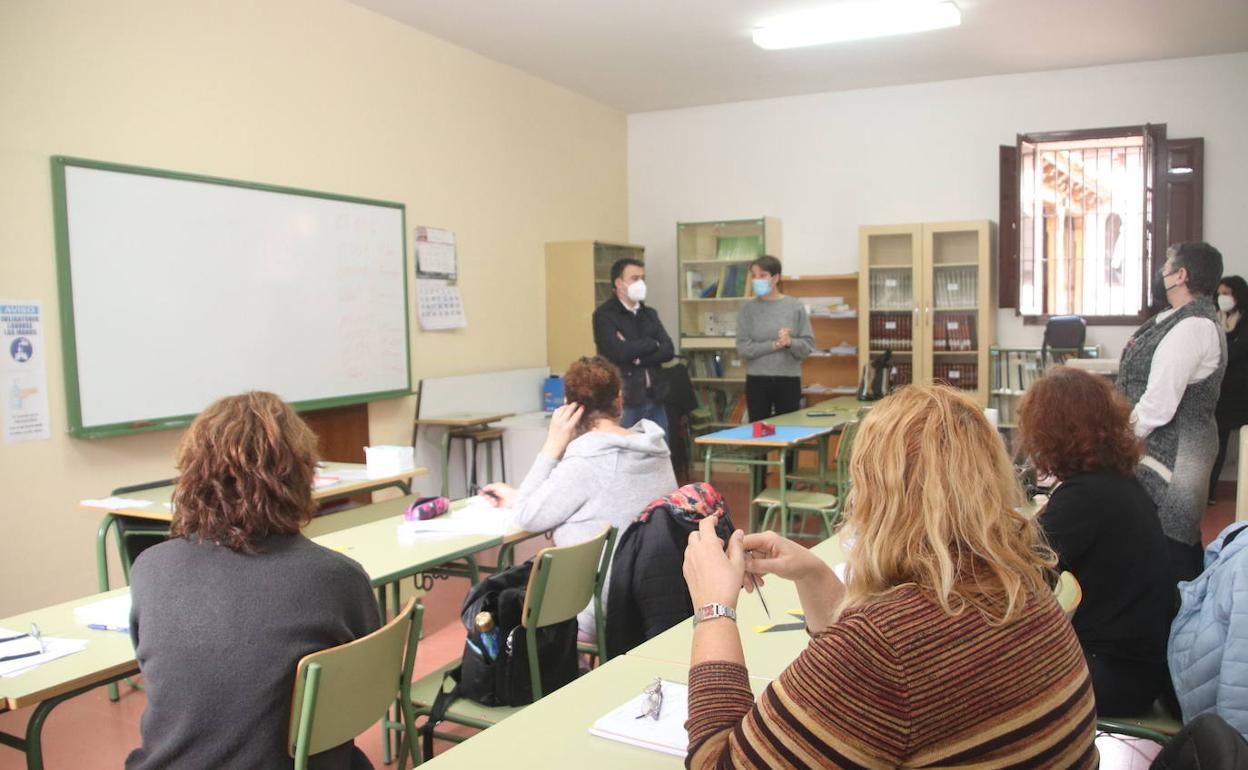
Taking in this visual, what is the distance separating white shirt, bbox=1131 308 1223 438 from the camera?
12.0ft

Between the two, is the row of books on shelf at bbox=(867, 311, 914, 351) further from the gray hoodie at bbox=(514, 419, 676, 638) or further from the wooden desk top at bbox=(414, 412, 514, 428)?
the gray hoodie at bbox=(514, 419, 676, 638)

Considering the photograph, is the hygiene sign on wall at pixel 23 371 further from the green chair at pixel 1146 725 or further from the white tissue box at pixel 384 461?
the green chair at pixel 1146 725

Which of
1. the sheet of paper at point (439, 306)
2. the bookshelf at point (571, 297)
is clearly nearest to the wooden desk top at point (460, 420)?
the sheet of paper at point (439, 306)

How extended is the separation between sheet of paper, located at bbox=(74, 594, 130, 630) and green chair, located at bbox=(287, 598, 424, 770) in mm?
745

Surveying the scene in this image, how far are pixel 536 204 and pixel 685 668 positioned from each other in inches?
247

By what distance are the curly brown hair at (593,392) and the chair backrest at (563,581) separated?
21.8 inches

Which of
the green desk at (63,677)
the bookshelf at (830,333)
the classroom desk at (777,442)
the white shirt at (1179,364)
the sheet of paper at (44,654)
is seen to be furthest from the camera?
the bookshelf at (830,333)

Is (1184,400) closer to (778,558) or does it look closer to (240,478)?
(778,558)

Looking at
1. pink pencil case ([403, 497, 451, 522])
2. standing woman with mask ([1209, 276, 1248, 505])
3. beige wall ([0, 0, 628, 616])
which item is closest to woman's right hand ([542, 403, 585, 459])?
pink pencil case ([403, 497, 451, 522])

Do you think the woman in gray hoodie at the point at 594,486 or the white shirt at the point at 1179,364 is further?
the white shirt at the point at 1179,364

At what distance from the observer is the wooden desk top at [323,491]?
3.79 m

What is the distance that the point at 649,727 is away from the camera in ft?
5.56

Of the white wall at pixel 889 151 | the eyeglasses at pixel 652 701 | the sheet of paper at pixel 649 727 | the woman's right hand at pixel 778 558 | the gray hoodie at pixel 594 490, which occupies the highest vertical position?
the white wall at pixel 889 151

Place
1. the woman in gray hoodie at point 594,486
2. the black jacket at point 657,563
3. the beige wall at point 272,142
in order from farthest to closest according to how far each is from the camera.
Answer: the beige wall at point 272,142 < the woman in gray hoodie at point 594,486 < the black jacket at point 657,563
